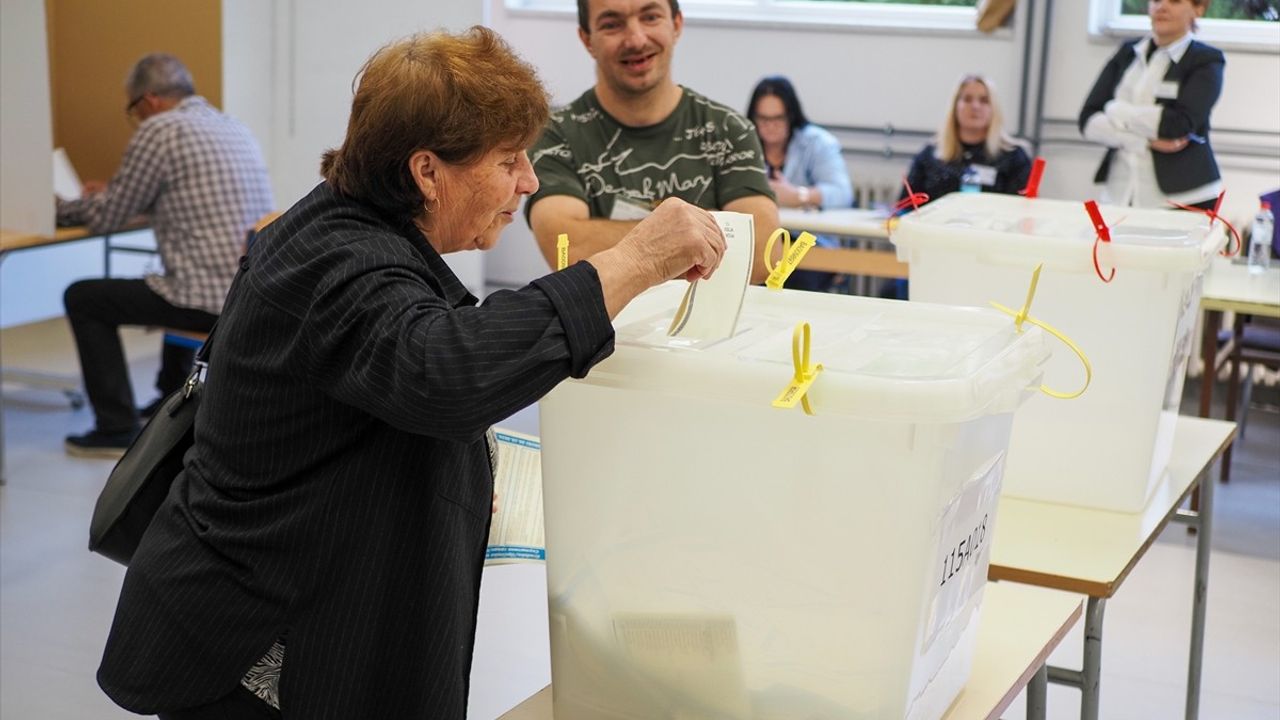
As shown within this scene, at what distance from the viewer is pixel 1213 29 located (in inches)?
218

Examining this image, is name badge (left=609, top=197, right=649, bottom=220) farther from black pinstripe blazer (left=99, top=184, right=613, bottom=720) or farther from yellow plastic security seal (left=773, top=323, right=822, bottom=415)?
yellow plastic security seal (left=773, top=323, right=822, bottom=415)

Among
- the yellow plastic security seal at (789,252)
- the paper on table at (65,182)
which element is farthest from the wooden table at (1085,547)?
the paper on table at (65,182)

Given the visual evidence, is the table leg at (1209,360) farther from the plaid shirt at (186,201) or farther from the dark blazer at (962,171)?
the plaid shirt at (186,201)

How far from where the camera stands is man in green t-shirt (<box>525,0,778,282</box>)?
2.16 meters

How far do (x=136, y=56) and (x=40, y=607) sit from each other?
2978 millimetres

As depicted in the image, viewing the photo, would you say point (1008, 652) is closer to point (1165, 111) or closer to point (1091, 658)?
point (1091, 658)

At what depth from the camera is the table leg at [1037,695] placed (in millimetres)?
1594

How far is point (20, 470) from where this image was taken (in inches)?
162

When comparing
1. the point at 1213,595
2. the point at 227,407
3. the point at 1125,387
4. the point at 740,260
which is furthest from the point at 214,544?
the point at 1213,595

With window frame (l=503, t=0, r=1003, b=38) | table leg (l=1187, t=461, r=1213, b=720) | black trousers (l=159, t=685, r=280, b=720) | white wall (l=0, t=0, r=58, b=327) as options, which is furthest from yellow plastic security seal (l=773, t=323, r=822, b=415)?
window frame (l=503, t=0, r=1003, b=38)

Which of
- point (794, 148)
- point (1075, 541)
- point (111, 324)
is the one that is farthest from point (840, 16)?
point (1075, 541)

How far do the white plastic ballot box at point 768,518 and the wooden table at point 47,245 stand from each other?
132 inches

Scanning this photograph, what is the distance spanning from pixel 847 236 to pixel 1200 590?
2778 millimetres

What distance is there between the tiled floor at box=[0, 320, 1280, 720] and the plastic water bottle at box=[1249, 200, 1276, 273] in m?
0.71
